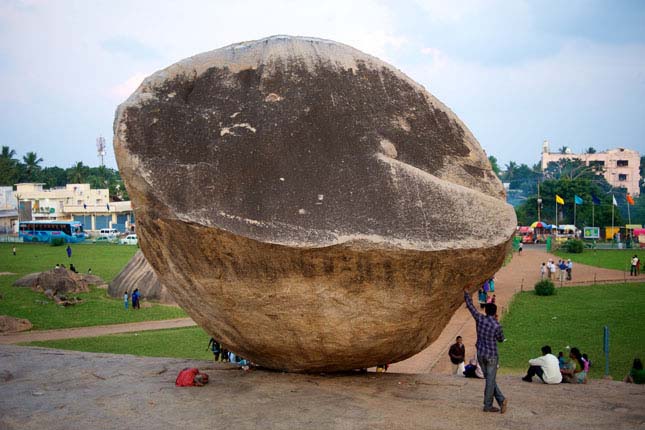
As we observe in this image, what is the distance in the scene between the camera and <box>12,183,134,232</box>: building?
7525 cm

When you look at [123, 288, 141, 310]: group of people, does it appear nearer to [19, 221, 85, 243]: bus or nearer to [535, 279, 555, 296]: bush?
[535, 279, 555, 296]: bush

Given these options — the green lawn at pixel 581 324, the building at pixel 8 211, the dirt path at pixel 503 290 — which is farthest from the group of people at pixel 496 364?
the building at pixel 8 211

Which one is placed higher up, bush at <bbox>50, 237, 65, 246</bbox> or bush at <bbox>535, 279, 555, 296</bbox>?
bush at <bbox>50, 237, 65, 246</bbox>

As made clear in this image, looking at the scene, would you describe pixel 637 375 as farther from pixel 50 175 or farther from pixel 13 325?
pixel 50 175

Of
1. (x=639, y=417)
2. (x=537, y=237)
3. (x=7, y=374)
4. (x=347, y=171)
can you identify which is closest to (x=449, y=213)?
(x=347, y=171)

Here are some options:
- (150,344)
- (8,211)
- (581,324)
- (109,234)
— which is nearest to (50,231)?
(109,234)

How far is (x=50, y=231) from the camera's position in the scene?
2511 inches

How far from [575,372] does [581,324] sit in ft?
42.4

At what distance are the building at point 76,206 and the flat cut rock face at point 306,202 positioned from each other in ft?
226

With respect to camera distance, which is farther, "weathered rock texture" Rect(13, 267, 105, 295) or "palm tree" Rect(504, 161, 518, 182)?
"palm tree" Rect(504, 161, 518, 182)

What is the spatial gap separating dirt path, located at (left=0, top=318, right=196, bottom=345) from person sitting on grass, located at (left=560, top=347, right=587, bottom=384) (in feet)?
49.8

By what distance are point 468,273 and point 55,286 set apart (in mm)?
26426

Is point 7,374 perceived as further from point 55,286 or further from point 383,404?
point 55,286

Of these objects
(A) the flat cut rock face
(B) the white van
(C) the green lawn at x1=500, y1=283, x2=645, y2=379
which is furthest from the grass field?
(B) the white van
